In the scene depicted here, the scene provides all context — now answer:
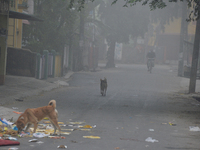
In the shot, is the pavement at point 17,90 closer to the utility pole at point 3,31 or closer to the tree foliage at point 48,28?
the utility pole at point 3,31

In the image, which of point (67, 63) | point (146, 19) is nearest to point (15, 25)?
point (67, 63)

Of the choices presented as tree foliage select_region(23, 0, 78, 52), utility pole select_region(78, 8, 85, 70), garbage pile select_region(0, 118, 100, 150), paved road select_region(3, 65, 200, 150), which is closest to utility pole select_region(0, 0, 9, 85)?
paved road select_region(3, 65, 200, 150)

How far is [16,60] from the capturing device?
20984mm

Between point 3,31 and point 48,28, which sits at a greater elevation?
point 48,28

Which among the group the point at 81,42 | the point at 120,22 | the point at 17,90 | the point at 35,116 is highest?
the point at 120,22

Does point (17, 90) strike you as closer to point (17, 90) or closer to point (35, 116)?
point (17, 90)

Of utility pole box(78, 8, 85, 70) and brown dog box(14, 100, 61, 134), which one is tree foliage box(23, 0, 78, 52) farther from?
brown dog box(14, 100, 61, 134)

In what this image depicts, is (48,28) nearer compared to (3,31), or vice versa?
(3,31)

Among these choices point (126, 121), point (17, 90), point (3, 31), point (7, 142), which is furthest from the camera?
point (3, 31)

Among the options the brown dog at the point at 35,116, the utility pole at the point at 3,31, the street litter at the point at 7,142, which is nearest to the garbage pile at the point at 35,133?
the street litter at the point at 7,142

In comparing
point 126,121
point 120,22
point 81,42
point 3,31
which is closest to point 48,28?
point 81,42

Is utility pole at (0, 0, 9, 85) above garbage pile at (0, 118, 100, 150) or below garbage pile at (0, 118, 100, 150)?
above

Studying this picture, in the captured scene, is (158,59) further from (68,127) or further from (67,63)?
(68,127)

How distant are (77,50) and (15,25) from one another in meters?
10.5
